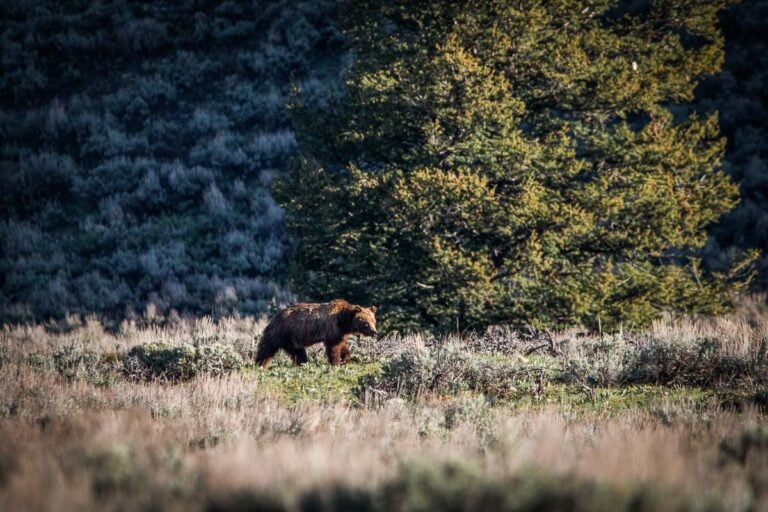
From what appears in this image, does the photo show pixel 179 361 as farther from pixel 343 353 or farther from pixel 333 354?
pixel 343 353

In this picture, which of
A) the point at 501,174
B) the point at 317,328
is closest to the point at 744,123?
the point at 501,174

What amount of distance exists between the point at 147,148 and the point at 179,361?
853 inches

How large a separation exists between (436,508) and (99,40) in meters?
36.0

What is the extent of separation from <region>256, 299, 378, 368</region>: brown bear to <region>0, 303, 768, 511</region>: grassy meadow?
37 centimetres

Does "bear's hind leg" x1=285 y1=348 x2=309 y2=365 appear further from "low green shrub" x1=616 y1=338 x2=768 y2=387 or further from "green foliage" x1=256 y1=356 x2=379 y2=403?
"low green shrub" x1=616 y1=338 x2=768 y2=387

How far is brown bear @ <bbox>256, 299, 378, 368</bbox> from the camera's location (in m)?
10.2

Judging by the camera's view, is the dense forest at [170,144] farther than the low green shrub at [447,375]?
Yes

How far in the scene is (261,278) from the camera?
76.7 feet

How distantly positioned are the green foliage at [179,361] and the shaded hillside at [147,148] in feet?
35.2

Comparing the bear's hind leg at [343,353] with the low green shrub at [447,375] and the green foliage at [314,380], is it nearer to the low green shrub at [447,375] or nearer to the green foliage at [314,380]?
the green foliage at [314,380]

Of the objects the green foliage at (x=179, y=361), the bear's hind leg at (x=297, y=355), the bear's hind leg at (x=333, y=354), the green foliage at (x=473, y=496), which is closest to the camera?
the green foliage at (x=473, y=496)

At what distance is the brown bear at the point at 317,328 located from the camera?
1016 centimetres

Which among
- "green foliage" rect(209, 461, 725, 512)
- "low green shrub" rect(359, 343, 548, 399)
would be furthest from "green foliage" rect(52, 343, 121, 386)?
"green foliage" rect(209, 461, 725, 512)

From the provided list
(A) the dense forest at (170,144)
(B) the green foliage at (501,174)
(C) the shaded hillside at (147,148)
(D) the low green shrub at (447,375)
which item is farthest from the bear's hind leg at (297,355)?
(C) the shaded hillside at (147,148)
